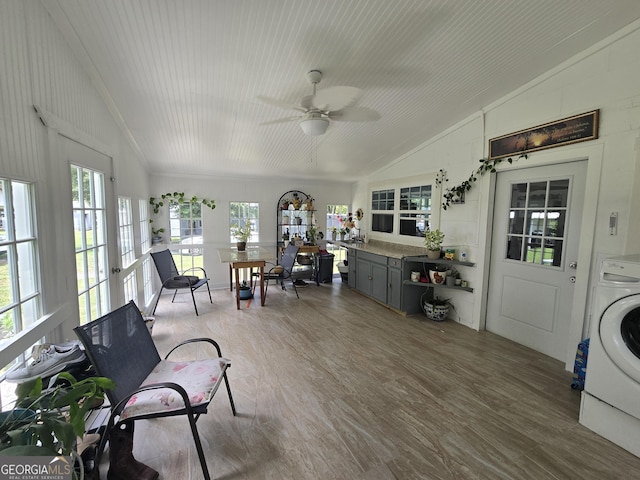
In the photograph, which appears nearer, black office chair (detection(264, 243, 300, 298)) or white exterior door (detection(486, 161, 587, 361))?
white exterior door (detection(486, 161, 587, 361))

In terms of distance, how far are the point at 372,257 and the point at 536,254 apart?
84.3 inches

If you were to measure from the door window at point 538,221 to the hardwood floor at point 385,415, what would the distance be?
A: 3.31 ft

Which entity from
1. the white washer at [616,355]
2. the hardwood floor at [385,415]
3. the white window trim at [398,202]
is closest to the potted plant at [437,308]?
the hardwood floor at [385,415]

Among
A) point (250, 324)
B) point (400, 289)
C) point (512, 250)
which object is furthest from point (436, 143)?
point (250, 324)

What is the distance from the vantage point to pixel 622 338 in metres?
1.75

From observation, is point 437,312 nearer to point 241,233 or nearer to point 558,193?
point 558,193

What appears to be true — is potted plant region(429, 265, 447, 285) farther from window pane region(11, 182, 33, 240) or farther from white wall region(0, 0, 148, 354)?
window pane region(11, 182, 33, 240)

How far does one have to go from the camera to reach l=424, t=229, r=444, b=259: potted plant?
377 centimetres

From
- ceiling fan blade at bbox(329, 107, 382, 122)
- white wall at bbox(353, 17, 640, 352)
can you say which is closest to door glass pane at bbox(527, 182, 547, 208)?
white wall at bbox(353, 17, 640, 352)

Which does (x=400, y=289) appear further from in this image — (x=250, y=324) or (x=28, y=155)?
(x=28, y=155)

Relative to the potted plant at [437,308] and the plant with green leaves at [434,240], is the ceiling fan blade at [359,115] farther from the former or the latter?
the potted plant at [437,308]

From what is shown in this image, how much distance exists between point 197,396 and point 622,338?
251 centimetres

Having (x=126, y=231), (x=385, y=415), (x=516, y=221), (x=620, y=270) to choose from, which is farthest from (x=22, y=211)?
(x=516, y=221)

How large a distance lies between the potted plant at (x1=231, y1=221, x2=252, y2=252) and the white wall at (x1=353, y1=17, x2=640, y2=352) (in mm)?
3359
